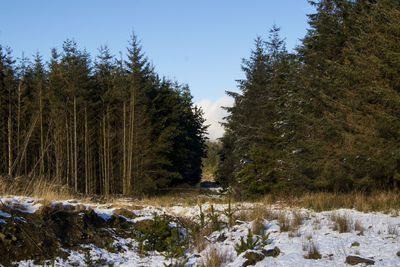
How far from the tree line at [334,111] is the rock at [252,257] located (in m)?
7.08

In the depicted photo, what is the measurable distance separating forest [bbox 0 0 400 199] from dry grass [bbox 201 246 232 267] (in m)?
4.82

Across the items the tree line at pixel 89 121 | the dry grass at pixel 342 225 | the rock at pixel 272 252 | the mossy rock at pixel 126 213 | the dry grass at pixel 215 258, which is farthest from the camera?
the tree line at pixel 89 121

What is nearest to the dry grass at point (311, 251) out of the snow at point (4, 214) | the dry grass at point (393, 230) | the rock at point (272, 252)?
the rock at point (272, 252)

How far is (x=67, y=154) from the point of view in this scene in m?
23.9

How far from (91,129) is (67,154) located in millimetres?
2611

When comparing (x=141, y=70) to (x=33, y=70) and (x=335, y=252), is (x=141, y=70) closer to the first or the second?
(x=33, y=70)

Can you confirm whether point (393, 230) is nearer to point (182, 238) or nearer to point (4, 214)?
point (182, 238)

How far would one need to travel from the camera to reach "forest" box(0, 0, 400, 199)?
13.1m

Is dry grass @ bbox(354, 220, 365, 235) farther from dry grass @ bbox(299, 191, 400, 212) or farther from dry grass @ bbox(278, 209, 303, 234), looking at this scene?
dry grass @ bbox(299, 191, 400, 212)

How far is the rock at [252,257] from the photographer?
4777mm

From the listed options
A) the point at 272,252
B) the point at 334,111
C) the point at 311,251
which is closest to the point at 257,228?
the point at 272,252

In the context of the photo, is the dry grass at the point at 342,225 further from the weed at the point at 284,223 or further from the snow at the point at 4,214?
the snow at the point at 4,214

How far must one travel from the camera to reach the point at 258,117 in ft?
73.0

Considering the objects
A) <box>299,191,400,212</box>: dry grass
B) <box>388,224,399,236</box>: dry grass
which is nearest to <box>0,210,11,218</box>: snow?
<box>388,224,399,236</box>: dry grass
